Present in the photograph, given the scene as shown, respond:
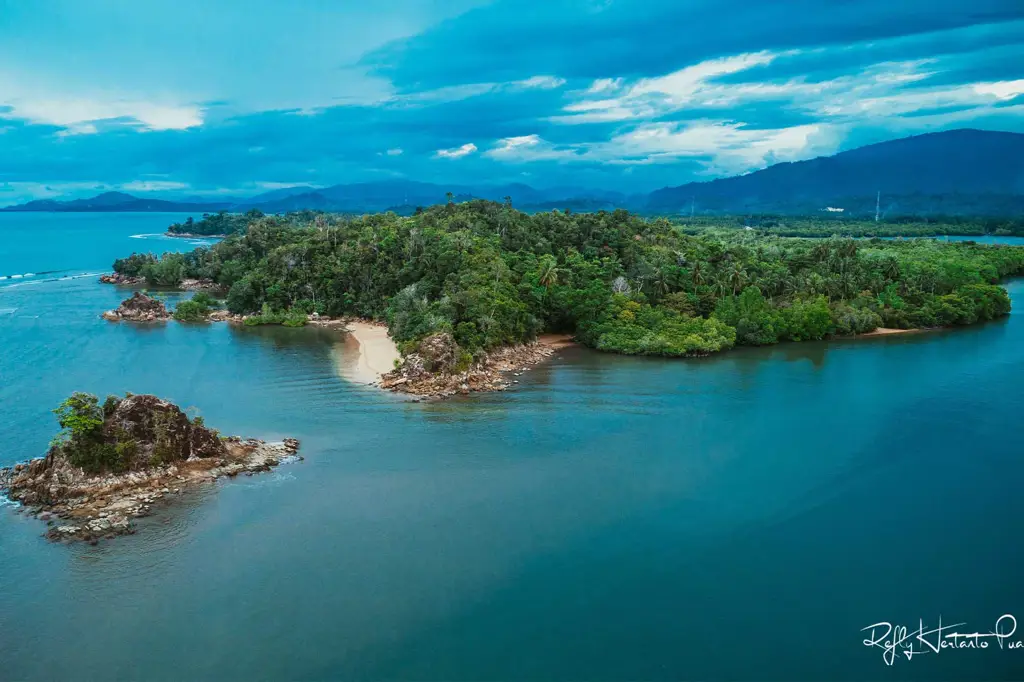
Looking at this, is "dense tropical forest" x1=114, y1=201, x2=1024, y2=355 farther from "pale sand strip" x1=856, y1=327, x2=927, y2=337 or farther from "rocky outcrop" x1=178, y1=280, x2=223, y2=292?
"rocky outcrop" x1=178, y1=280, x2=223, y2=292

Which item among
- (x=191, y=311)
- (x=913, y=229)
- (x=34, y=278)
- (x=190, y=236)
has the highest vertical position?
(x=190, y=236)

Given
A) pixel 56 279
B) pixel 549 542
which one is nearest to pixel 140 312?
pixel 56 279

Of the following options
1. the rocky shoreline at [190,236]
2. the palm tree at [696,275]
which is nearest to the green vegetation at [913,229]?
the palm tree at [696,275]

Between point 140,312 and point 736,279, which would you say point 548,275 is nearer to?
point 736,279

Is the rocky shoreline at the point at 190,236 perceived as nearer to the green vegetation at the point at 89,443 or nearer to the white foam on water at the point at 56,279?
the white foam on water at the point at 56,279

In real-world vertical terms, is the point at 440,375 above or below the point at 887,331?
above
